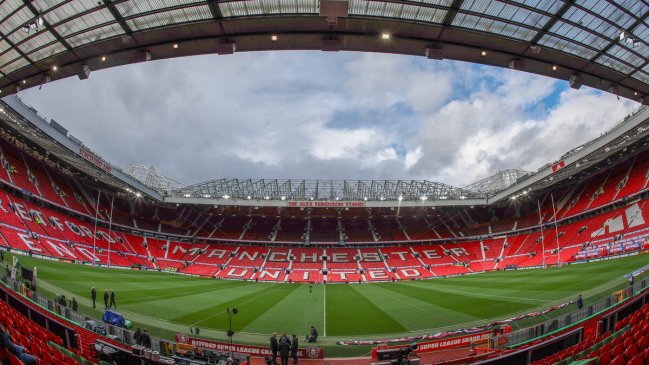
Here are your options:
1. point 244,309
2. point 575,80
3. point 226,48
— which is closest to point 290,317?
point 244,309

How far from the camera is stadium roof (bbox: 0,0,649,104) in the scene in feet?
26.3

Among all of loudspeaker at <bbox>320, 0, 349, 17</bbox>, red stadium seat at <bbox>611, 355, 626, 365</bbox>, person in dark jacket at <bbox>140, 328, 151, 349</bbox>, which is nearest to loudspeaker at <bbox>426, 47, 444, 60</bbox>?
loudspeaker at <bbox>320, 0, 349, 17</bbox>

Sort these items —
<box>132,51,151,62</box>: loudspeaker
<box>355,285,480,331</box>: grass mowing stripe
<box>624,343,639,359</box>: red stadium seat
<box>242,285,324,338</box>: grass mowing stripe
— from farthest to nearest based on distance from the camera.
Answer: <box>355,285,480,331</box>: grass mowing stripe → <box>242,285,324,338</box>: grass mowing stripe → <box>132,51,151,62</box>: loudspeaker → <box>624,343,639,359</box>: red stadium seat

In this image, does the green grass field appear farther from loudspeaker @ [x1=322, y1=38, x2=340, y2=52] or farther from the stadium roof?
loudspeaker @ [x1=322, y1=38, x2=340, y2=52]

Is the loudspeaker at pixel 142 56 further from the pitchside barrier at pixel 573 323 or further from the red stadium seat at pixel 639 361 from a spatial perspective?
the pitchside barrier at pixel 573 323

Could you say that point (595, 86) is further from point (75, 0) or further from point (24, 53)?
point (24, 53)

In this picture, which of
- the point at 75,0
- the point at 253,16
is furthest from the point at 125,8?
the point at 253,16

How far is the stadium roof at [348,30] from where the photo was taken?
8008mm

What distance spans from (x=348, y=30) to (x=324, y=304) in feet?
82.7

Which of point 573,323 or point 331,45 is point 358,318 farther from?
point 331,45

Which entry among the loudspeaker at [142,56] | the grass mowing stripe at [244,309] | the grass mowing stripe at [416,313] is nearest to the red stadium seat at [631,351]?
the loudspeaker at [142,56]

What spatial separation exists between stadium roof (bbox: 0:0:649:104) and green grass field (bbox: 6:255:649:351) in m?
13.7

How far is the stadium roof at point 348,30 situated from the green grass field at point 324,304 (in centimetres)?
1371

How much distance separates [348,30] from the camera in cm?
838
